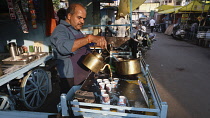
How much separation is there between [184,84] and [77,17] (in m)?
3.76

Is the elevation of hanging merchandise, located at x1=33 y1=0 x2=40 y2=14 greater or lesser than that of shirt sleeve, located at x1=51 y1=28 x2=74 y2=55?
greater

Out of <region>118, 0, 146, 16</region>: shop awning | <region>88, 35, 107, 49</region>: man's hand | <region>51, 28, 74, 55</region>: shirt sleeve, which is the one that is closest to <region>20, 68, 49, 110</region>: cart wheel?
<region>51, 28, 74, 55</region>: shirt sleeve

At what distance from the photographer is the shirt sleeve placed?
4.89 ft

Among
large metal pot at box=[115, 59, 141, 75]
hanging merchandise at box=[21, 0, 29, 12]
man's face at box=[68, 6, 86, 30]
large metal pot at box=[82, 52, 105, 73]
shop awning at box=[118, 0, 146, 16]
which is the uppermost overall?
shop awning at box=[118, 0, 146, 16]

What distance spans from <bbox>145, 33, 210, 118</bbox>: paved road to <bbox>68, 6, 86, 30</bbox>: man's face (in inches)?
96.6

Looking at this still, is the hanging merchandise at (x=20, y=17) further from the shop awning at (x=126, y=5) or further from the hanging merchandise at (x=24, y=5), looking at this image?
the shop awning at (x=126, y=5)

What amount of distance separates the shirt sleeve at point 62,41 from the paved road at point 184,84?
2.42 metres

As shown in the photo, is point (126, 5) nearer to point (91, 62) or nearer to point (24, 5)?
point (24, 5)

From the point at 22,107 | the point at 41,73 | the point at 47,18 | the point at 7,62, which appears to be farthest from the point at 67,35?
the point at 47,18

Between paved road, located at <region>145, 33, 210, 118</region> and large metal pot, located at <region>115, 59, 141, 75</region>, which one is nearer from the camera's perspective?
large metal pot, located at <region>115, 59, 141, 75</region>

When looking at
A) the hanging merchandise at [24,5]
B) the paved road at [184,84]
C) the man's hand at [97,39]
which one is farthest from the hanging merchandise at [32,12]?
the paved road at [184,84]

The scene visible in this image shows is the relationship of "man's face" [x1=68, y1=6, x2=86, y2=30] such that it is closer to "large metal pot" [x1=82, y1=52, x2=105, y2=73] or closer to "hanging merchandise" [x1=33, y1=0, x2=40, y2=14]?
"large metal pot" [x1=82, y1=52, x2=105, y2=73]

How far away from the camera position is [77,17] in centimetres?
169

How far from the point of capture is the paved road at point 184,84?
296cm
